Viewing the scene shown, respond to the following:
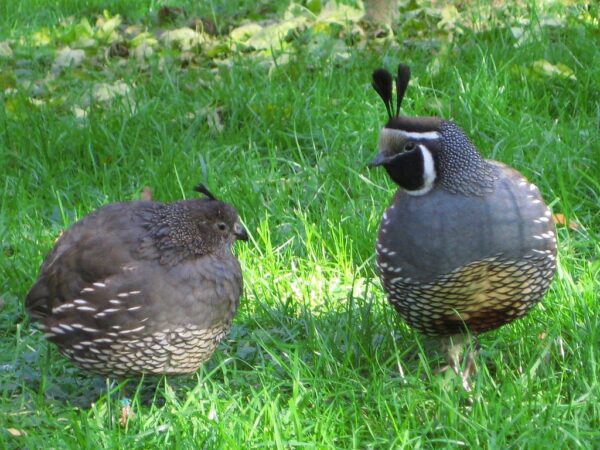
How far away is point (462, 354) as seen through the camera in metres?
3.62

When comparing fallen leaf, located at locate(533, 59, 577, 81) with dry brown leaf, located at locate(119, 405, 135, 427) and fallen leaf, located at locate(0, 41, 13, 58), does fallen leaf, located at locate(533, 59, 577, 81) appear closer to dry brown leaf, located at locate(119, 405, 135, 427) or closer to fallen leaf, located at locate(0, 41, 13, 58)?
dry brown leaf, located at locate(119, 405, 135, 427)

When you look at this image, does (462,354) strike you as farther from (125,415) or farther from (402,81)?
(125,415)

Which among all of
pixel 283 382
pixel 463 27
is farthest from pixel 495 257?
pixel 463 27

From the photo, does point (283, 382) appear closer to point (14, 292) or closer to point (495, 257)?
point (495, 257)

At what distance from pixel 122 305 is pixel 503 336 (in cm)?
138

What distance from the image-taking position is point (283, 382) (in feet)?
11.0

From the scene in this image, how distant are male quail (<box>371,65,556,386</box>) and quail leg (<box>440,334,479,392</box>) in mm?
14

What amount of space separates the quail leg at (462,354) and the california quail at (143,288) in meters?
0.78

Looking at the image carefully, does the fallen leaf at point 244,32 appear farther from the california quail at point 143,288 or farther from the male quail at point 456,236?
Answer: the male quail at point 456,236

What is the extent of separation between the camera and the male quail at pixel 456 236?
334 cm

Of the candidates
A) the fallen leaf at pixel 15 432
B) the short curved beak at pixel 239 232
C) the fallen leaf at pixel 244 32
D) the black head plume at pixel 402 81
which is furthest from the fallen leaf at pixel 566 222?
the fallen leaf at pixel 244 32

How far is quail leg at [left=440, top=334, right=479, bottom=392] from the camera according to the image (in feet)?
11.0

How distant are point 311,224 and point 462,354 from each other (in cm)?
111

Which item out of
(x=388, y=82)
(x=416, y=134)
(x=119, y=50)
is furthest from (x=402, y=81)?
(x=119, y=50)
